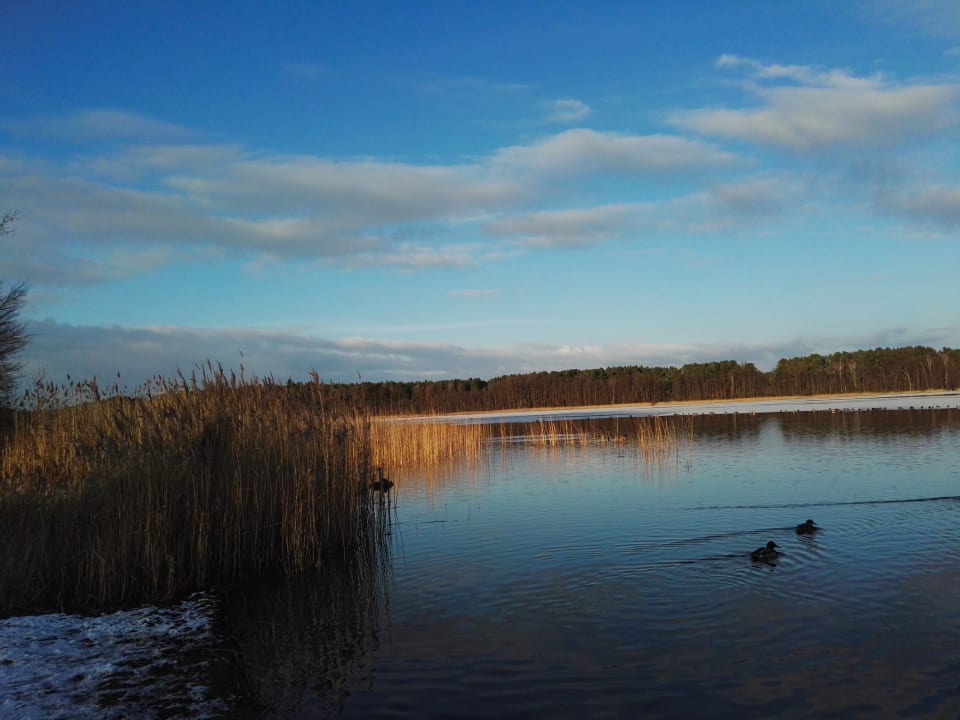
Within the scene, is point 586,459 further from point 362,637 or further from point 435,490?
point 362,637

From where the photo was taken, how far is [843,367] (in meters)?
86.4

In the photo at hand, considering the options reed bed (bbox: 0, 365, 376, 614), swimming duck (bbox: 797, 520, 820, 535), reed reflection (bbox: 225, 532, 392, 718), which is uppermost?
reed bed (bbox: 0, 365, 376, 614)

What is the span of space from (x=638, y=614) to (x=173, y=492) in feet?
17.8

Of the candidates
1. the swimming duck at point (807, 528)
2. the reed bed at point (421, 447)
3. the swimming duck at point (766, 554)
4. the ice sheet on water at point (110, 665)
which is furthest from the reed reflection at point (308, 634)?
the reed bed at point (421, 447)

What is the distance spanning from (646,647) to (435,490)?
1140 centimetres

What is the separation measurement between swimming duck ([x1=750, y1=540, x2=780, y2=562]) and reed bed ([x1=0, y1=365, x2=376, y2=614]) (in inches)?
225

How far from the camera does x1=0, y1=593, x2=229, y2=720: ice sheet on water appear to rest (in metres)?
4.90

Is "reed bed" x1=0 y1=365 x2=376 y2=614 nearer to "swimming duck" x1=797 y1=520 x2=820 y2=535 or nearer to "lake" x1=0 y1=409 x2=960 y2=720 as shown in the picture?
"lake" x1=0 y1=409 x2=960 y2=720

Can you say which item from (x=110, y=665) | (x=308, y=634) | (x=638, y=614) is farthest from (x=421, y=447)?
(x=110, y=665)

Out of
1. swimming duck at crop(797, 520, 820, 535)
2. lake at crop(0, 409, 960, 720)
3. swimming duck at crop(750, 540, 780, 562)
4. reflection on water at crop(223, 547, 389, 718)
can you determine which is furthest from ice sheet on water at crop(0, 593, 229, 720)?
swimming duck at crop(797, 520, 820, 535)

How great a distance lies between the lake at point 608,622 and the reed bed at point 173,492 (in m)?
0.58

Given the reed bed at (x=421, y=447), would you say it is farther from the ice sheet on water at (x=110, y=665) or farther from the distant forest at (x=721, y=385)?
the distant forest at (x=721, y=385)

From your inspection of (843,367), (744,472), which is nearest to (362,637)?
(744,472)

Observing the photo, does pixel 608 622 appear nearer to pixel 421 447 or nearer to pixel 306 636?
pixel 306 636
